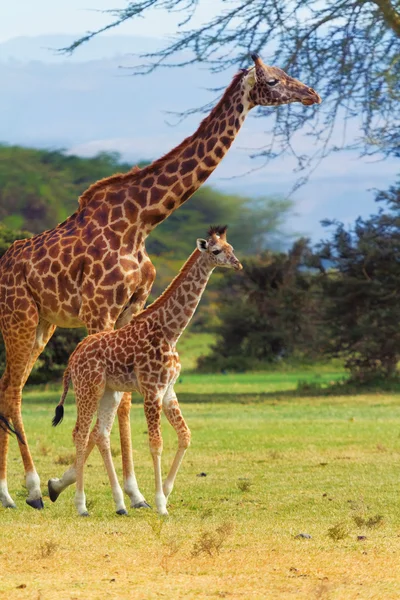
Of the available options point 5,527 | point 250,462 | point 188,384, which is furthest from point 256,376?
point 5,527

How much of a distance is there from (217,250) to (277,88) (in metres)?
1.68

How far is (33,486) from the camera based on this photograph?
977 cm

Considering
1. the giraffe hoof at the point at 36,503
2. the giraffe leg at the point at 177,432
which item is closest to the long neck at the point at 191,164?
the giraffe leg at the point at 177,432

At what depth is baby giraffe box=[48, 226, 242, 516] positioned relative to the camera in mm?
→ 8891

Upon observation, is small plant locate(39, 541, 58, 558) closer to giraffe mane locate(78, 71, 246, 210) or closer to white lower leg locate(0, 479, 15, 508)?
white lower leg locate(0, 479, 15, 508)

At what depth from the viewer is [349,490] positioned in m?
10.6

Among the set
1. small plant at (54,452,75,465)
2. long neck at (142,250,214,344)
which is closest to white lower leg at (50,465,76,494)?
long neck at (142,250,214,344)

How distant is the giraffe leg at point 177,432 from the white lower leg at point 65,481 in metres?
0.84

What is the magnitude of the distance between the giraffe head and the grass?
337cm

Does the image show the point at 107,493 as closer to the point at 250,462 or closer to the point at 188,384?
the point at 250,462

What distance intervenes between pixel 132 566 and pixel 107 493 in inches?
146

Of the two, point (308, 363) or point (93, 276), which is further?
point (308, 363)

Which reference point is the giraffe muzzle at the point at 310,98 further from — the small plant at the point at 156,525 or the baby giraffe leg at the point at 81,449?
the small plant at the point at 156,525

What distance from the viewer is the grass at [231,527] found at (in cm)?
638
